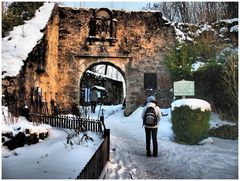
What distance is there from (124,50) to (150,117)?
8663mm

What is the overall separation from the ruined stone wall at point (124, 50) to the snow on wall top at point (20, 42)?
1.96m

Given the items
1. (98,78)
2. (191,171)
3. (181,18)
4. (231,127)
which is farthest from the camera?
(98,78)

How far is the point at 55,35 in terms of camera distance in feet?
45.5

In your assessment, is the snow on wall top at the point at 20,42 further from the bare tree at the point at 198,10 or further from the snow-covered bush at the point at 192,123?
the bare tree at the point at 198,10

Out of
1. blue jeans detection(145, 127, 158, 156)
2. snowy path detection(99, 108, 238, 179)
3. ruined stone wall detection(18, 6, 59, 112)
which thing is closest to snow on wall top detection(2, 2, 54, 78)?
ruined stone wall detection(18, 6, 59, 112)

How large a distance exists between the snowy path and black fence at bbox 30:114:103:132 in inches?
25.6

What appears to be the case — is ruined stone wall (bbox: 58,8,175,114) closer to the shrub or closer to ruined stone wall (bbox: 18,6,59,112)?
ruined stone wall (bbox: 18,6,59,112)

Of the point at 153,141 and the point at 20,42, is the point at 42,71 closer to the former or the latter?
the point at 20,42

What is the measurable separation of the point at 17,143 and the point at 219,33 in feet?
37.8

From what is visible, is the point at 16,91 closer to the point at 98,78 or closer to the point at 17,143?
the point at 17,143

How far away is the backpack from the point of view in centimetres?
656

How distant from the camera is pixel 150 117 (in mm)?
6566

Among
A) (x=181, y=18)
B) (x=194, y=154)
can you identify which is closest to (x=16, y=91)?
(x=194, y=154)

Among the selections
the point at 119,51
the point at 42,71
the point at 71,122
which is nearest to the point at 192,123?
the point at 71,122
